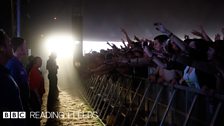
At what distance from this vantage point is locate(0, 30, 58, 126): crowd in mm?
2656

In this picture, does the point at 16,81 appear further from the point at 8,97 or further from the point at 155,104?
the point at 155,104

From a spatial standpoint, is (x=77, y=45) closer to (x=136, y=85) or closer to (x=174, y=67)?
(x=136, y=85)

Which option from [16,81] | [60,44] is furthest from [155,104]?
[60,44]

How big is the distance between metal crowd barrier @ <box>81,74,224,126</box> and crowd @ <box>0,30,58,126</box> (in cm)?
212

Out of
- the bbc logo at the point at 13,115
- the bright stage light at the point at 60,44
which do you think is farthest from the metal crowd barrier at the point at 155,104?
the bright stage light at the point at 60,44

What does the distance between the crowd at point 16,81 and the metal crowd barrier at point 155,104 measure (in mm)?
2125

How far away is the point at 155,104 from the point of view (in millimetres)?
5398

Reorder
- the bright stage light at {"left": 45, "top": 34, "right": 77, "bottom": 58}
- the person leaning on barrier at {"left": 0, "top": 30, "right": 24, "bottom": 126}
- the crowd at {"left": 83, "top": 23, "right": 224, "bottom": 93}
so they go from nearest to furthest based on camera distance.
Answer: the person leaning on barrier at {"left": 0, "top": 30, "right": 24, "bottom": 126} < the crowd at {"left": 83, "top": 23, "right": 224, "bottom": 93} < the bright stage light at {"left": 45, "top": 34, "right": 77, "bottom": 58}

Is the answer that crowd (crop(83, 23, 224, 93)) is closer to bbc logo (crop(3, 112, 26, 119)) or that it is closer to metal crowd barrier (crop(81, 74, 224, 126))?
metal crowd barrier (crop(81, 74, 224, 126))

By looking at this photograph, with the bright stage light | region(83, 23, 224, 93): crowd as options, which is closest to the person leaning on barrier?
region(83, 23, 224, 93): crowd

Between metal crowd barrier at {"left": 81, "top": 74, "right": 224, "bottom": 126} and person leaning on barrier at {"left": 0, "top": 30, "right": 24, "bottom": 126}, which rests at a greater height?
person leaning on barrier at {"left": 0, "top": 30, "right": 24, "bottom": 126}

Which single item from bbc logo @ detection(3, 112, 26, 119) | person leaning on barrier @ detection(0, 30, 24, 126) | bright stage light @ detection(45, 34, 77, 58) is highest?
bright stage light @ detection(45, 34, 77, 58)

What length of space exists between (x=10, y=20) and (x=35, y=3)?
14846 mm

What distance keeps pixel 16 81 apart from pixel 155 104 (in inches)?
96.6
